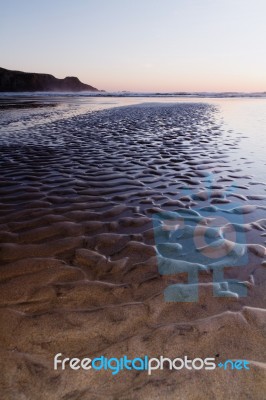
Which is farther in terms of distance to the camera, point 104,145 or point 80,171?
point 104,145

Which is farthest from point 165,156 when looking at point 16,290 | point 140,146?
point 16,290

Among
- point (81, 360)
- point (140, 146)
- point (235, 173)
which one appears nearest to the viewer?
point (81, 360)

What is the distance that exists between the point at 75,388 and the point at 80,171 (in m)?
5.88

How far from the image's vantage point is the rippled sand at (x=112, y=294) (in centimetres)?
216

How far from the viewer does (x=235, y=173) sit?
24.1ft

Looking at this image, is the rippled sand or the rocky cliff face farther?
the rocky cliff face

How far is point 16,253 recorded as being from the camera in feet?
12.3

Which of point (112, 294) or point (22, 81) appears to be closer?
point (112, 294)

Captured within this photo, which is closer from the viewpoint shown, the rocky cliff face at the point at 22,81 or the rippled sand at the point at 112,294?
the rippled sand at the point at 112,294

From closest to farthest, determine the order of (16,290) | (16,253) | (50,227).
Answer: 1. (16,290)
2. (16,253)
3. (50,227)

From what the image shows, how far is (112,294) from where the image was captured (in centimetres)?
304

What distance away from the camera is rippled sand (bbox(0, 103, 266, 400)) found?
2158mm

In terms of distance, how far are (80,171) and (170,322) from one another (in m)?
5.45

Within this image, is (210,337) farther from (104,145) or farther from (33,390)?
(104,145)
